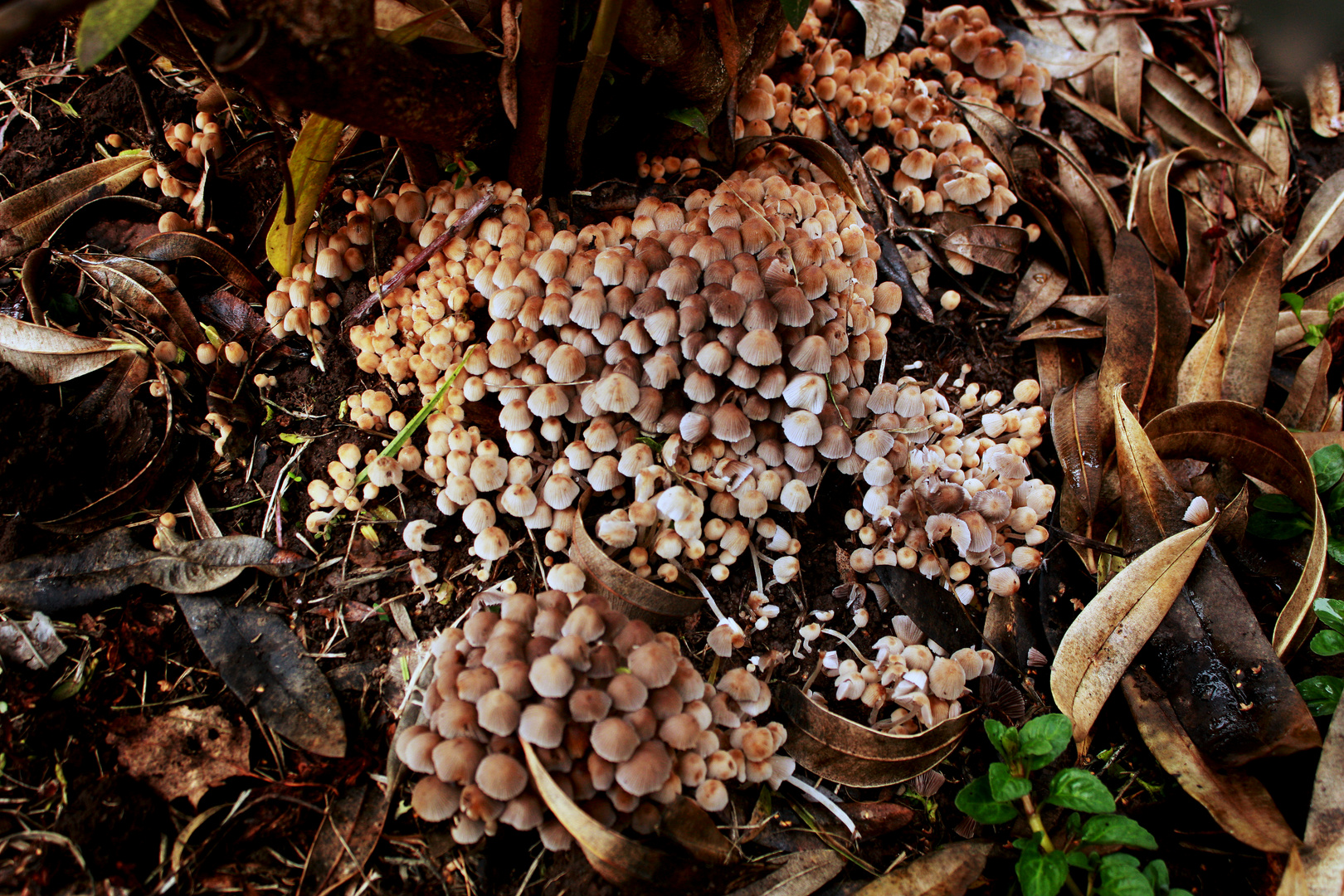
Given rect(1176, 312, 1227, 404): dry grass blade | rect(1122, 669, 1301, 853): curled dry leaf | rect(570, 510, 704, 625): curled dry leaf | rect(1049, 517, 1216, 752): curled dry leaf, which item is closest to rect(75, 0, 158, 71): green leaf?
rect(570, 510, 704, 625): curled dry leaf

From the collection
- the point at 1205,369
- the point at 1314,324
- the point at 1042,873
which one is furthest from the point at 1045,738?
the point at 1314,324

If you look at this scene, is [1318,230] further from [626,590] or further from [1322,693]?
[626,590]

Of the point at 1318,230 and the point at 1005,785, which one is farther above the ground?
the point at 1318,230

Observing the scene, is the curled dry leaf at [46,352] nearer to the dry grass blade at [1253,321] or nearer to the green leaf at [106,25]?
the green leaf at [106,25]

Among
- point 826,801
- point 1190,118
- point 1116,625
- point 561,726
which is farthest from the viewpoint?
point 1190,118

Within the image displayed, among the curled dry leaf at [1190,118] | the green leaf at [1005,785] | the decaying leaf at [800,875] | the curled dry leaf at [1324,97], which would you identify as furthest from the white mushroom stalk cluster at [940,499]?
the curled dry leaf at [1324,97]

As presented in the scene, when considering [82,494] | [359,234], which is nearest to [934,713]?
[359,234]

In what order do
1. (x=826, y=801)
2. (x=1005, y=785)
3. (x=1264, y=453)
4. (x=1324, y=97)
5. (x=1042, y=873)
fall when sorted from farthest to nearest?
(x=1324, y=97), (x=1264, y=453), (x=826, y=801), (x=1005, y=785), (x=1042, y=873)

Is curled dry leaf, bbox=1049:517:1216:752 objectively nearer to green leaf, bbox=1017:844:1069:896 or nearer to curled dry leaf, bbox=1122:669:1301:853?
curled dry leaf, bbox=1122:669:1301:853
